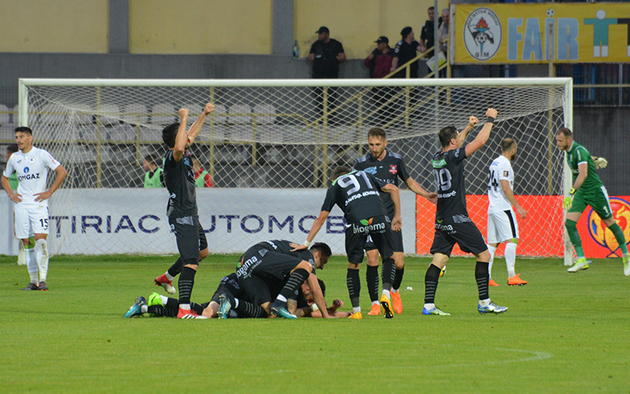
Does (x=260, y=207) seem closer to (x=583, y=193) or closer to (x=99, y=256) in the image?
(x=99, y=256)

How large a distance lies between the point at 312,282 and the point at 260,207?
28.4 ft

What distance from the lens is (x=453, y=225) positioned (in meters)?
7.48

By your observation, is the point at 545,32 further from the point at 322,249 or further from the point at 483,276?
the point at 322,249

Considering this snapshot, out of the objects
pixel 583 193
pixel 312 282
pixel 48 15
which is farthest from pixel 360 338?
pixel 48 15

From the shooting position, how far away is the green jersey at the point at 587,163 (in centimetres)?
1195

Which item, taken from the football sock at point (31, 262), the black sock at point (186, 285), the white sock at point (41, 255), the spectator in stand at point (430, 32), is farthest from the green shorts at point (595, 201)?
the spectator in stand at point (430, 32)

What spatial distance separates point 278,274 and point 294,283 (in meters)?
0.22

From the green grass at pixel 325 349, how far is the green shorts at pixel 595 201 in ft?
10.2

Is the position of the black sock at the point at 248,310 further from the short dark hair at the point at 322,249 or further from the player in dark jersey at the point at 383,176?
the player in dark jersey at the point at 383,176

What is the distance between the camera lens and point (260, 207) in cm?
1564

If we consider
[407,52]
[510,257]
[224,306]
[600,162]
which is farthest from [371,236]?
[407,52]

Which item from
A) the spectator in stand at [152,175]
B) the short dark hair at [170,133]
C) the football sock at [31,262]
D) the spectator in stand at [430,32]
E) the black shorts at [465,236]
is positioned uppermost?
the spectator in stand at [430,32]

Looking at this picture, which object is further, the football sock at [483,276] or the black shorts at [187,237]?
the football sock at [483,276]

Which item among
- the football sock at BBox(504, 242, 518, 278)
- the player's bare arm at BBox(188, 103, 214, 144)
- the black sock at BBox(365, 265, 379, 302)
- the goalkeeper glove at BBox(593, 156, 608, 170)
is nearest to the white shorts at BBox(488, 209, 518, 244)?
the football sock at BBox(504, 242, 518, 278)
